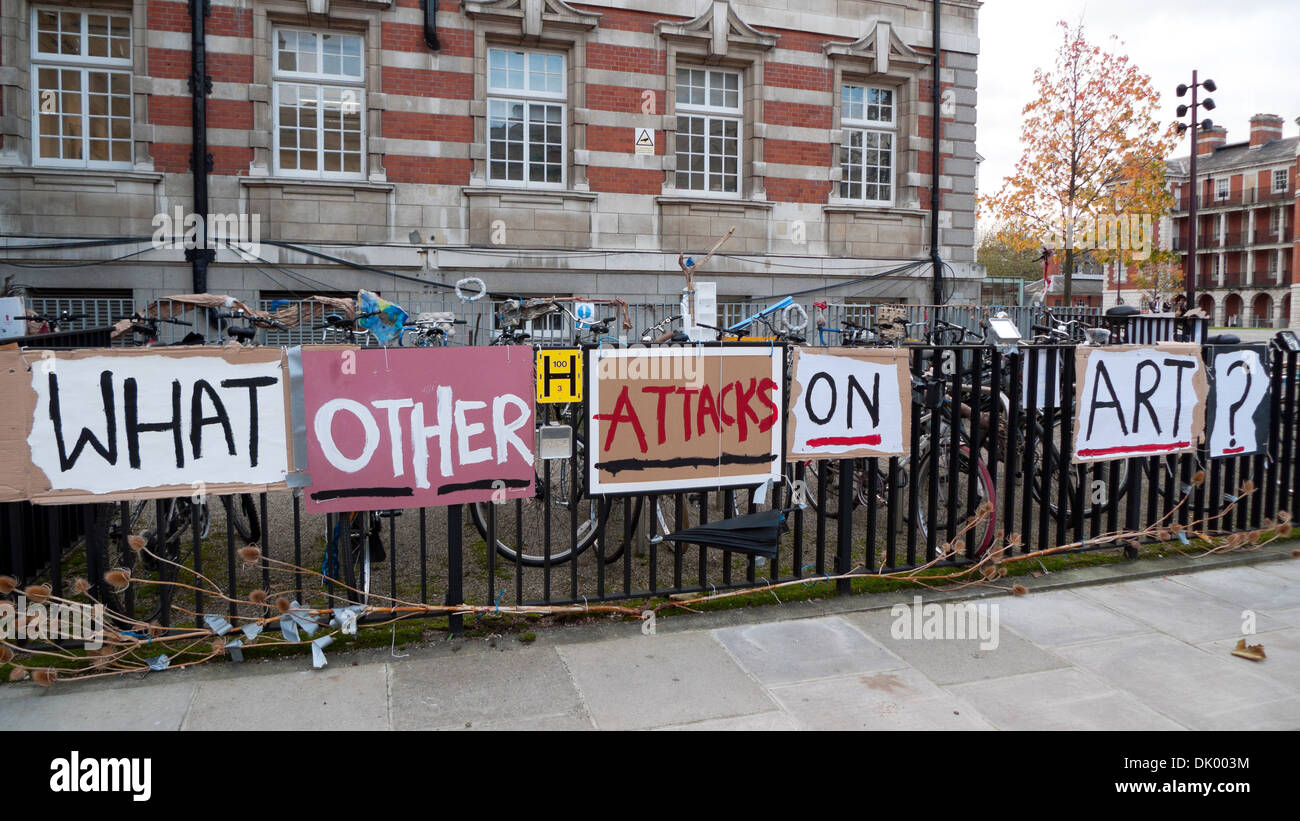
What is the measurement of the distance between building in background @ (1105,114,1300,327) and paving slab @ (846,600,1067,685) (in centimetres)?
6906

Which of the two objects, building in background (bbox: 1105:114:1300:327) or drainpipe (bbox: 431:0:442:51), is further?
building in background (bbox: 1105:114:1300:327)

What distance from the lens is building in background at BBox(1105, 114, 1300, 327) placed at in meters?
69.0

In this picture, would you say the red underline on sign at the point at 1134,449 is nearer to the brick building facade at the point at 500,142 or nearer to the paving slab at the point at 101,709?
the paving slab at the point at 101,709

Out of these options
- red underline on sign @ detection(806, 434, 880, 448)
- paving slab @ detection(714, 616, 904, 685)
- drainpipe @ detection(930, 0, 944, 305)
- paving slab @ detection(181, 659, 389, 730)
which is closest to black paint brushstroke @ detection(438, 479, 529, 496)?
paving slab @ detection(181, 659, 389, 730)

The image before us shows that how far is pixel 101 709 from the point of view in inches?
143

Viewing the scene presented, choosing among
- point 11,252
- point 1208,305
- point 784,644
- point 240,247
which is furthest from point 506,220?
point 1208,305

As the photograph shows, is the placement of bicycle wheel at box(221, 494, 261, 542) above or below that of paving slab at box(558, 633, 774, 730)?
above

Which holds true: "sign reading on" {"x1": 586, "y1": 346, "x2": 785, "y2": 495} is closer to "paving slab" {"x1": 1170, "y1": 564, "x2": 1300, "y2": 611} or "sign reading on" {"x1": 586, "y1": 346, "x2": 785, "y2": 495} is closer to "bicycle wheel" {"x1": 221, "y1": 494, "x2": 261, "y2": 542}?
"bicycle wheel" {"x1": 221, "y1": 494, "x2": 261, "y2": 542}

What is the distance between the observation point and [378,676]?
398 cm

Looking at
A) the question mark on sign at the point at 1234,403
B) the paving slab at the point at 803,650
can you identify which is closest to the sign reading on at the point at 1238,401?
the question mark on sign at the point at 1234,403

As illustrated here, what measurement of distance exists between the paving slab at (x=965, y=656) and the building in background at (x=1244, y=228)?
6906 centimetres

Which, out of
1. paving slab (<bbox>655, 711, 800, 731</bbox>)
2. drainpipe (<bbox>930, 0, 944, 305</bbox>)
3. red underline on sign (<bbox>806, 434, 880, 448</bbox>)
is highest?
drainpipe (<bbox>930, 0, 944, 305</bbox>)

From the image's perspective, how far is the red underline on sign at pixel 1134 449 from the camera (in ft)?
18.6

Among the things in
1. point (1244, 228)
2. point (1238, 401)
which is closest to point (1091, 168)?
point (1238, 401)
